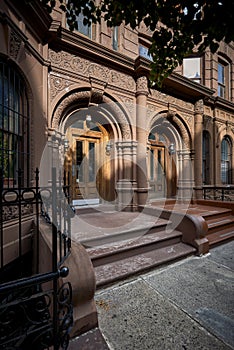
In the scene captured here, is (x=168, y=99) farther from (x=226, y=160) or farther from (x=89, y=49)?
(x=226, y=160)

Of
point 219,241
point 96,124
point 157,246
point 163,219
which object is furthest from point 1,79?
point 219,241

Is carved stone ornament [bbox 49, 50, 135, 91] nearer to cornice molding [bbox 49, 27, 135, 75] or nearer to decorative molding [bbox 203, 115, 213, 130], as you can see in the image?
cornice molding [bbox 49, 27, 135, 75]

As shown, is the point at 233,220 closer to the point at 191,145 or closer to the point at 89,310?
the point at 191,145

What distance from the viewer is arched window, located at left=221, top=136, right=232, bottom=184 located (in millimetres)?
9406

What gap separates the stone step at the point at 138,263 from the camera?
2.67 meters

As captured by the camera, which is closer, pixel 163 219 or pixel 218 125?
pixel 163 219

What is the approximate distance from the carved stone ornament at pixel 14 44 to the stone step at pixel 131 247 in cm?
359

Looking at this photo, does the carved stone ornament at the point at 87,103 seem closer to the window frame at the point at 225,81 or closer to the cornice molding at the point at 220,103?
the cornice molding at the point at 220,103

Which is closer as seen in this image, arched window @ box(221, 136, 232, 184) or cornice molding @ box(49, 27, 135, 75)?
cornice molding @ box(49, 27, 135, 75)

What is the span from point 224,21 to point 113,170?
4889 millimetres

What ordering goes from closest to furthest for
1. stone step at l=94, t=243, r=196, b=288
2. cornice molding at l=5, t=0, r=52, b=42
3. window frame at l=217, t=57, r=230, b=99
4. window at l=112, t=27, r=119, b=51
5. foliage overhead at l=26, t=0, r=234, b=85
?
1. foliage overhead at l=26, t=0, r=234, b=85
2. stone step at l=94, t=243, r=196, b=288
3. cornice molding at l=5, t=0, r=52, b=42
4. window at l=112, t=27, r=119, b=51
5. window frame at l=217, t=57, r=230, b=99

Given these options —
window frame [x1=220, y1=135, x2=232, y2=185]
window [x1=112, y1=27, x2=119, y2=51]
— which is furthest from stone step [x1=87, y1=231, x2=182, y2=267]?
window frame [x1=220, y1=135, x2=232, y2=185]

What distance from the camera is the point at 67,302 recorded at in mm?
1638

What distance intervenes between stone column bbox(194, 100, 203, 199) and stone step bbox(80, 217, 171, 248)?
12.9ft
